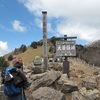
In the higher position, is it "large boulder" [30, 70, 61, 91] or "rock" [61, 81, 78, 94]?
"large boulder" [30, 70, 61, 91]

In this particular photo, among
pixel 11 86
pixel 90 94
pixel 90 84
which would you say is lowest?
pixel 90 94

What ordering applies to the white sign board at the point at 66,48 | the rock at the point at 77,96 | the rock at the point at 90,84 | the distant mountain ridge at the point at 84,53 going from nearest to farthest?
the rock at the point at 77,96, the rock at the point at 90,84, the white sign board at the point at 66,48, the distant mountain ridge at the point at 84,53

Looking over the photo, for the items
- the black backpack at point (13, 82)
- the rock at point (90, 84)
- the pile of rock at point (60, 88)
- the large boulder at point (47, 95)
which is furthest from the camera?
the rock at point (90, 84)

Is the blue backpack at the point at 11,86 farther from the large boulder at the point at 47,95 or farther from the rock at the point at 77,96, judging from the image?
the rock at the point at 77,96

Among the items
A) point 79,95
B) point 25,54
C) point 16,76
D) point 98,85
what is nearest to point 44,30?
point 98,85

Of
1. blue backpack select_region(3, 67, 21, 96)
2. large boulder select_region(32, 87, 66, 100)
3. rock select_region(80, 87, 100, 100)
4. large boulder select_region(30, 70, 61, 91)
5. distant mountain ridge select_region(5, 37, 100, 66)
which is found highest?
distant mountain ridge select_region(5, 37, 100, 66)

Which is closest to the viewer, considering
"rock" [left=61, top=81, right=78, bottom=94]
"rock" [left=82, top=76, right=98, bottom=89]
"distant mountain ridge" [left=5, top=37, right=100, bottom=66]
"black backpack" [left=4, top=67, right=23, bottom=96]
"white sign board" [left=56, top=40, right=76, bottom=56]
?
"black backpack" [left=4, top=67, right=23, bottom=96]

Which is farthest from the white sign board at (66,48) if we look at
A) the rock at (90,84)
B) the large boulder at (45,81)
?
the large boulder at (45,81)

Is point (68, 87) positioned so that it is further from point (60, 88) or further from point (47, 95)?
point (47, 95)

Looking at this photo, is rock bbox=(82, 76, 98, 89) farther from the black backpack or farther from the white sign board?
the black backpack

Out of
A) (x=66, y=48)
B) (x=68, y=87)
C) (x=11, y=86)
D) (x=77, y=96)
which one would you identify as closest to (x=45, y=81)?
(x=68, y=87)

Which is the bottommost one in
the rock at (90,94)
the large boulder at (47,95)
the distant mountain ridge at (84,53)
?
the rock at (90,94)

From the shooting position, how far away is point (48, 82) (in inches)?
569

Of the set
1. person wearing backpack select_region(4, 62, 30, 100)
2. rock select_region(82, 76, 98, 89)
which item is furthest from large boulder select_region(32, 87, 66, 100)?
person wearing backpack select_region(4, 62, 30, 100)
